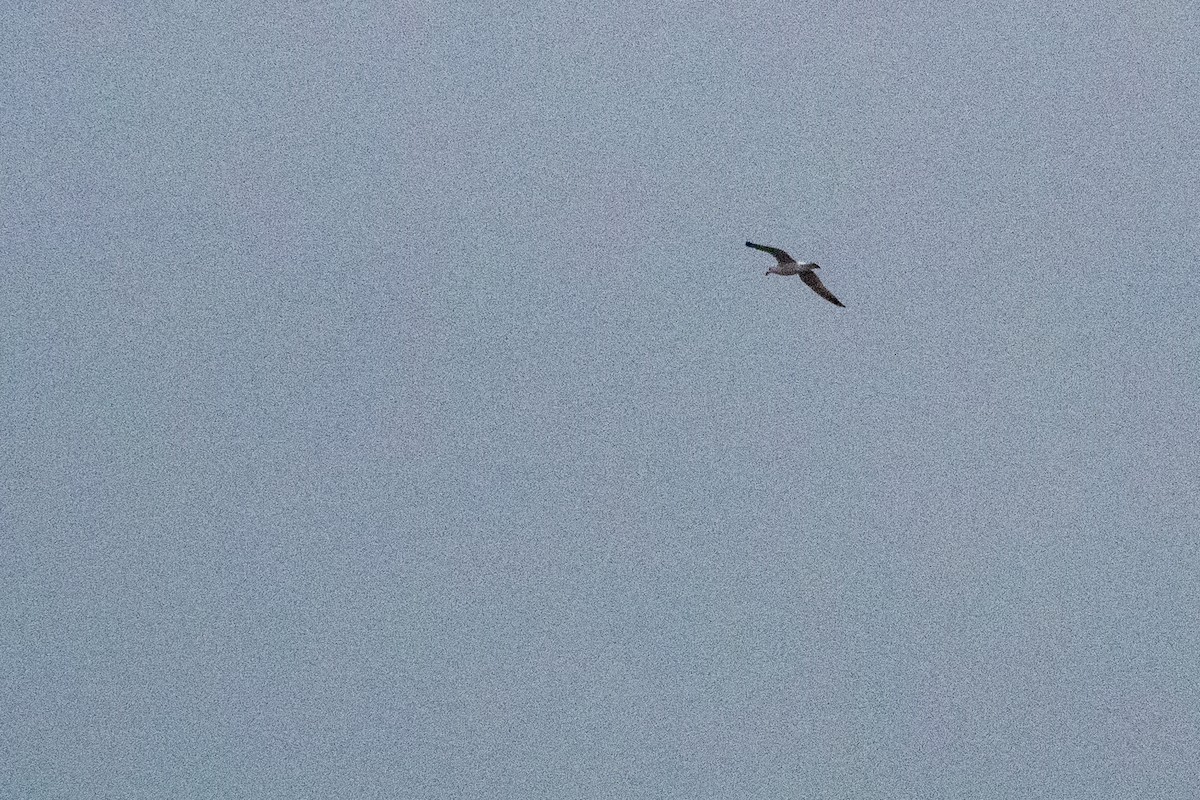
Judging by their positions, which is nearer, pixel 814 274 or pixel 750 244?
pixel 750 244

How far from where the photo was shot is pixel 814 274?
10150cm

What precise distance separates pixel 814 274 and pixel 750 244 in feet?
39.5

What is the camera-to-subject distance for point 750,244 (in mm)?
90938
